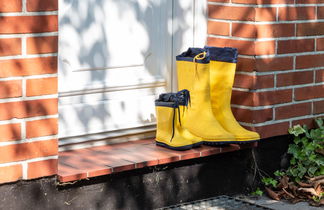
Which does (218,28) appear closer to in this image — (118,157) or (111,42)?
(111,42)

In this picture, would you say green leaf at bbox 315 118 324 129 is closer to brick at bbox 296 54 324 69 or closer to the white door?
brick at bbox 296 54 324 69

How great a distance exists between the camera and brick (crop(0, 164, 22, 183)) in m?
3.37

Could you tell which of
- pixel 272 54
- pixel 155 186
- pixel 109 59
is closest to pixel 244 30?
pixel 272 54

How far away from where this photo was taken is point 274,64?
14.6 ft

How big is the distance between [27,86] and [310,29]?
1.99 m

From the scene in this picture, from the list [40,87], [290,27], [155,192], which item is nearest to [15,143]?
[40,87]

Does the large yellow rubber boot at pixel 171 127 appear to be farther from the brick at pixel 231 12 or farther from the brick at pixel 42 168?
the brick at pixel 42 168

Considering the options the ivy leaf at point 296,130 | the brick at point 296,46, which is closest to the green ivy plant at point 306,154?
the ivy leaf at point 296,130

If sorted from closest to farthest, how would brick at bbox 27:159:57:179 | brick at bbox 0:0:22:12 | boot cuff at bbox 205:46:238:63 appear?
brick at bbox 0:0:22:12, brick at bbox 27:159:57:179, boot cuff at bbox 205:46:238:63

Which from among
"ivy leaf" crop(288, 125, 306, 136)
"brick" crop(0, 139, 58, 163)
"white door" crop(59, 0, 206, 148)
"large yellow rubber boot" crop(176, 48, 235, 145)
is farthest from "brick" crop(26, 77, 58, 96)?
"ivy leaf" crop(288, 125, 306, 136)

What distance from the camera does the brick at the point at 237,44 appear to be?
172 inches

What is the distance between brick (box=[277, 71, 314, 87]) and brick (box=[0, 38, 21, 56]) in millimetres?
1756

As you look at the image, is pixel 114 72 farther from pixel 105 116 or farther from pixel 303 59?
pixel 303 59

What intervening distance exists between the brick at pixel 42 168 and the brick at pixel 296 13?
5.52 feet
